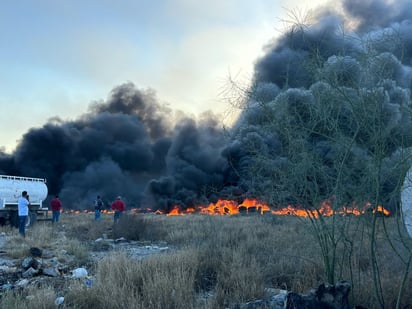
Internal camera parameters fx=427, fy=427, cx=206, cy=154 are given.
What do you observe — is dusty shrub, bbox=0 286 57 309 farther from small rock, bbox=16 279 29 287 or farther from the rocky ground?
small rock, bbox=16 279 29 287

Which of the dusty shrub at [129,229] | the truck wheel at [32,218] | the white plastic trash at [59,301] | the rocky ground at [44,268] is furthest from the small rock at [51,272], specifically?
the truck wheel at [32,218]

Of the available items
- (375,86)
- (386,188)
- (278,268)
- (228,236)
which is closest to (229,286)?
(278,268)

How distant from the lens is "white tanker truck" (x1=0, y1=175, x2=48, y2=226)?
2062 cm

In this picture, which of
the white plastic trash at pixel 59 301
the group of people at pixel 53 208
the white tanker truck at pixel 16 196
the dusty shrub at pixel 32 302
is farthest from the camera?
the white tanker truck at pixel 16 196

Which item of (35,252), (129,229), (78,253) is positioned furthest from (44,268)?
(129,229)

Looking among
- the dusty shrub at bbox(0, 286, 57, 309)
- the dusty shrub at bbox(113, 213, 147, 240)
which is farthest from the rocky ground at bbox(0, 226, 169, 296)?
the dusty shrub at bbox(113, 213, 147, 240)

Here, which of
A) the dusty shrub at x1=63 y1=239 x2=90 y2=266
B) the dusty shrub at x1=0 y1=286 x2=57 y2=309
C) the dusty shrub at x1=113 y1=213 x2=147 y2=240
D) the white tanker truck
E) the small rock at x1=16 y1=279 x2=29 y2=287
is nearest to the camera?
the dusty shrub at x1=0 y1=286 x2=57 y2=309

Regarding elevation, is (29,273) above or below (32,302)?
below

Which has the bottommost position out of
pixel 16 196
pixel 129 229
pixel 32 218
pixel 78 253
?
pixel 78 253

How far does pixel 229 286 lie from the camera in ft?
22.2

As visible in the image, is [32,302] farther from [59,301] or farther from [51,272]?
[51,272]

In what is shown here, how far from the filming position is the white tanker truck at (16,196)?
20.6 metres

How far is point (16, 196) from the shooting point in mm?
21562

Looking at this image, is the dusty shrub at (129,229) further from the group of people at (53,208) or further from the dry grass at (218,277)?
the dry grass at (218,277)
